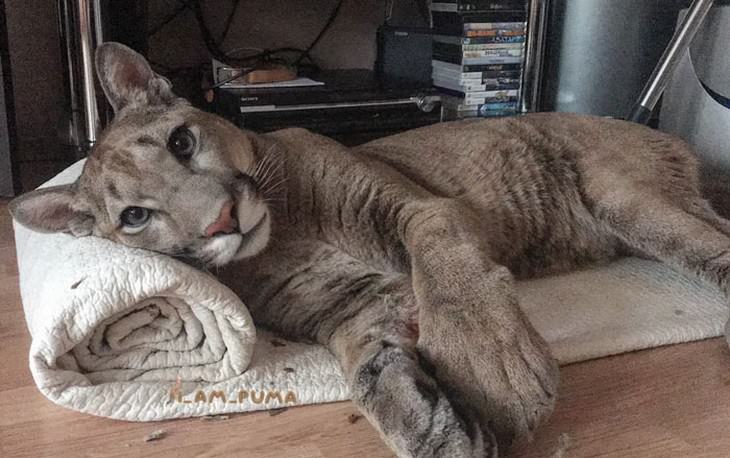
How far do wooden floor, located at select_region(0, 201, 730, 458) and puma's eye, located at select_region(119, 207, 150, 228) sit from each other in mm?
291

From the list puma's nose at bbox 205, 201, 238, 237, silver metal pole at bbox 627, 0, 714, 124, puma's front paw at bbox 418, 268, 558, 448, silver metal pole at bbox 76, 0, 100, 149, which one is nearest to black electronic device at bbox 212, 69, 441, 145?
silver metal pole at bbox 76, 0, 100, 149

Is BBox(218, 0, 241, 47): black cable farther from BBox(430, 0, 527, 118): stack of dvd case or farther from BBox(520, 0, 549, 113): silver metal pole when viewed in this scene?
BBox(520, 0, 549, 113): silver metal pole

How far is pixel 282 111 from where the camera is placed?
7.52ft

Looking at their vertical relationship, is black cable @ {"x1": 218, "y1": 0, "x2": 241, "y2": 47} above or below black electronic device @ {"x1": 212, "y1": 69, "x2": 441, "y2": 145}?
above

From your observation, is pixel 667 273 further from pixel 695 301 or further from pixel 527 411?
pixel 527 411

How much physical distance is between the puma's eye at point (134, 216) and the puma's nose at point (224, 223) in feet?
0.37

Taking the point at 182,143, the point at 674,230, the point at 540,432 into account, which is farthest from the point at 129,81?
the point at 674,230

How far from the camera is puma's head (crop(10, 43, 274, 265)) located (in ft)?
3.71

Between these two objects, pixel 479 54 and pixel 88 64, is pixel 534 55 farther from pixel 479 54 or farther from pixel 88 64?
pixel 88 64

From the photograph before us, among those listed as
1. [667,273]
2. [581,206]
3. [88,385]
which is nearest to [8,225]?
[88,385]

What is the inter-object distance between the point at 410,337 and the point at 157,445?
1.31 feet

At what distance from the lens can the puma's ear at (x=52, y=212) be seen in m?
1.23

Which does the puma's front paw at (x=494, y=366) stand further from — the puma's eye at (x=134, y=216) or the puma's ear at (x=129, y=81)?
the puma's ear at (x=129, y=81)

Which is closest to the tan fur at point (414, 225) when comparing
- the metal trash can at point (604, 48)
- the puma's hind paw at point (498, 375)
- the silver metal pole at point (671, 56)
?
the puma's hind paw at point (498, 375)
